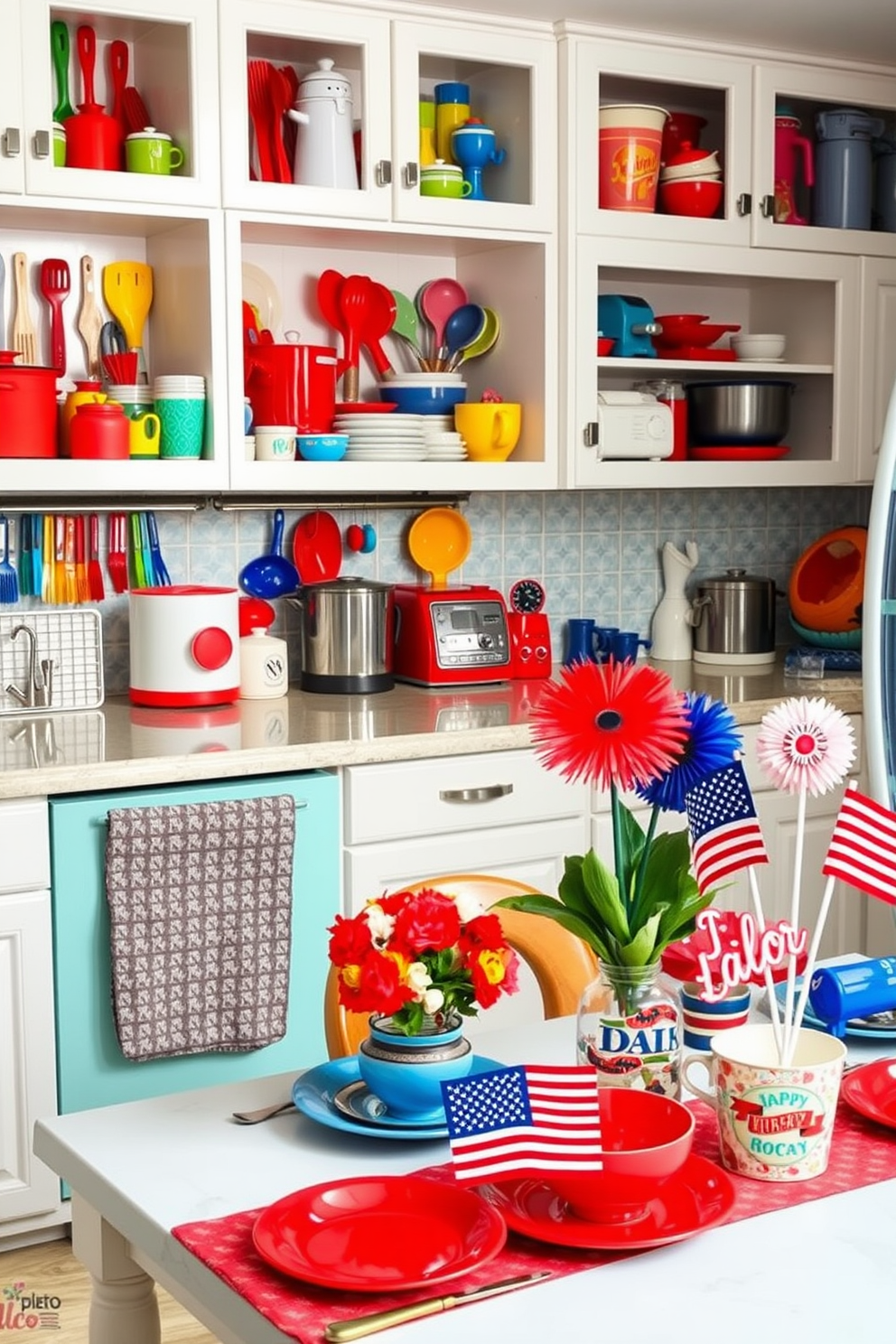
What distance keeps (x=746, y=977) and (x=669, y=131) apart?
9.19ft

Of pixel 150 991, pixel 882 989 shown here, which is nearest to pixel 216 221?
pixel 150 991

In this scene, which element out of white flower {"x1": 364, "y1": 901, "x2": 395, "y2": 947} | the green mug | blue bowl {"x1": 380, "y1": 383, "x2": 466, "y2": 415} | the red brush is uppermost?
the green mug

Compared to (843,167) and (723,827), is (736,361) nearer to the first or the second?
(843,167)

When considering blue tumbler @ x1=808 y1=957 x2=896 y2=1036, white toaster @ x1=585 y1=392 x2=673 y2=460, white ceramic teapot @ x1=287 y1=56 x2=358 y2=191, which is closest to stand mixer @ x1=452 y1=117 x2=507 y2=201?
white ceramic teapot @ x1=287 y1=56 x2=358 y2=191

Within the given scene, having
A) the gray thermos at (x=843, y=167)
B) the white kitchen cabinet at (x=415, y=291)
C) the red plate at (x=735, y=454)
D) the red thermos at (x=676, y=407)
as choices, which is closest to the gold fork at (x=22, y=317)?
the white kitchen cabinet at (x=415, y=291)

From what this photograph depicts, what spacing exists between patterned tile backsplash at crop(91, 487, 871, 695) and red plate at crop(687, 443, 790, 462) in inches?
10.8

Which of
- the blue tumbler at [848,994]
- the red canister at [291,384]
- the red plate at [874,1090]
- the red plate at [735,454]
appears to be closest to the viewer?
the red plate at [874,1090]

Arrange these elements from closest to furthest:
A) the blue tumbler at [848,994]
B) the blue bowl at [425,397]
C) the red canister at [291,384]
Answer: the blue tumbler at [848,994]
the red canister at [291,384]
the blue bowl at [425,397]

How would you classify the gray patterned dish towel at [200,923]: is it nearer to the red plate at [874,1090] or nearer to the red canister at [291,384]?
the red canister at [291,384]

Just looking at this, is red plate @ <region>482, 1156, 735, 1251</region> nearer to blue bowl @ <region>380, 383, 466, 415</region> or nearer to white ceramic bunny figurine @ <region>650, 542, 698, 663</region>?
blue bowl @ <region>380, 383, 466, 415</region>

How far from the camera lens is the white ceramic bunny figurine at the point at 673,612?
4.04 m

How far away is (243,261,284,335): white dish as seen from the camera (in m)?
3.43

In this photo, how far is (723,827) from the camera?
1.53 metres

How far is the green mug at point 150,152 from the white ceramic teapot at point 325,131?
28 cm
